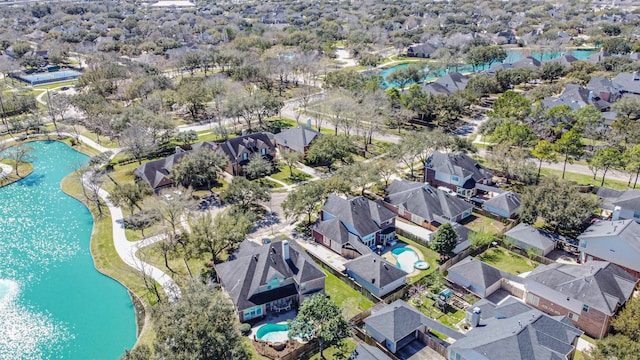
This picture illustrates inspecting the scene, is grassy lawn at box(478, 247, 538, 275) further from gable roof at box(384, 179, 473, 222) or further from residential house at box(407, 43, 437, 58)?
residential house at box(407, 43, 437, 58)

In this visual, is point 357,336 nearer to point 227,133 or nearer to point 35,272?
point 35,272

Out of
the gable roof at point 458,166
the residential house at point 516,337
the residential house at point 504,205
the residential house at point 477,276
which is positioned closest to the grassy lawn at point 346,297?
the residential house at point 516,337

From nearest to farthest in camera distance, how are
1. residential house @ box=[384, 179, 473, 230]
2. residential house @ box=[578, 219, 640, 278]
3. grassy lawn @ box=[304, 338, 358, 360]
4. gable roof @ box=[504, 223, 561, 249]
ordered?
grassy lawn @ box=[304, 338, 358, 360] < residential house @ box=[578, 219, 640, 278] < gable roof @ box=[504, 223, 561, 249] < residential house @ box=[384, 179, 473, 230]

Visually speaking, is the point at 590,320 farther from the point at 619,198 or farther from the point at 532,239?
the point at 619,198

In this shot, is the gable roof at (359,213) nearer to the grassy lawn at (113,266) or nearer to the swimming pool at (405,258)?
the swimming pool at (405,258)

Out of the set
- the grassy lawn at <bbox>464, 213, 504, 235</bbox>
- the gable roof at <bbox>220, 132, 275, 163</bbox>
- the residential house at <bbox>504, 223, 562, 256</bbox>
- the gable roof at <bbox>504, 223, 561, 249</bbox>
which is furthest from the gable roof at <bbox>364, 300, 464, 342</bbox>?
the gable roof at <bbox>220, 132, 275, 163</bbox>

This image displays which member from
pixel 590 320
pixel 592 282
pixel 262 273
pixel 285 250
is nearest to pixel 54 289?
pixel 262 273
